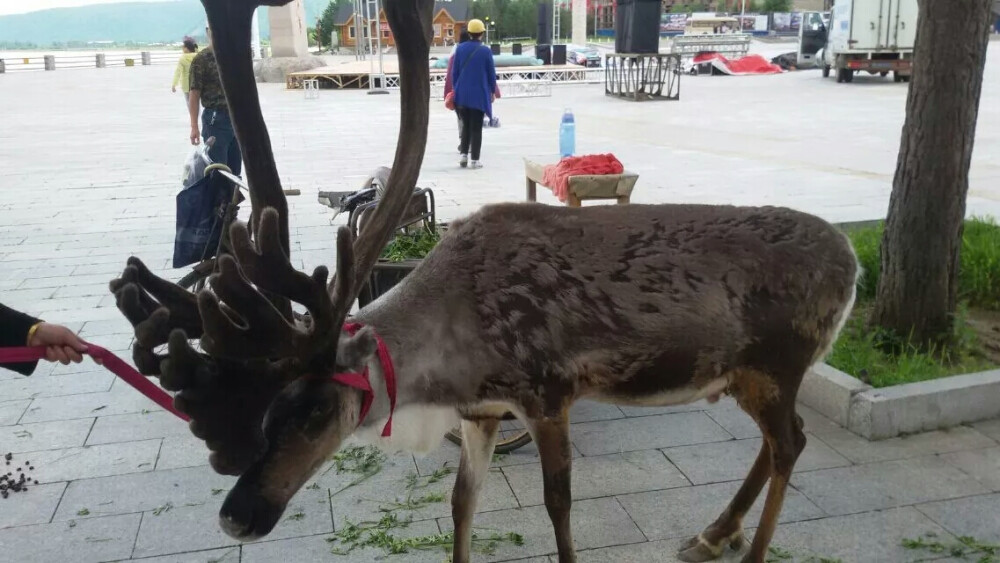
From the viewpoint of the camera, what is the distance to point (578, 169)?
586 centimetres

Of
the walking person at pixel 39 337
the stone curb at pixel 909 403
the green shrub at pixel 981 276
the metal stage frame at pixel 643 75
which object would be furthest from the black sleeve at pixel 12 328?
the metal stage frame at pixel 643 75

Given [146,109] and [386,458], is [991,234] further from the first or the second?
[146,109]

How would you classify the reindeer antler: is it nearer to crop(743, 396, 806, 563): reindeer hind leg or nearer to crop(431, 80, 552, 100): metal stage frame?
crop(743, 396, 806, 563): reindeer hind leg

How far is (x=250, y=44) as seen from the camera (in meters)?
2.47

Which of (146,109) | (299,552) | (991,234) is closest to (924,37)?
(991,234)

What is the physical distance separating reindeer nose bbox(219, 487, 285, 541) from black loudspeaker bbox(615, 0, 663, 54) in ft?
69.7

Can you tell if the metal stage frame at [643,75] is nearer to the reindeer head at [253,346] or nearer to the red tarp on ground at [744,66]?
the red tarp on ground at [744,66]

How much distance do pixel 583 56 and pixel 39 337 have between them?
37.1 meters

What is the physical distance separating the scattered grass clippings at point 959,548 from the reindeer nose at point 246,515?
248 cm

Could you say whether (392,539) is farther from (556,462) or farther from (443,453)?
(556,462)

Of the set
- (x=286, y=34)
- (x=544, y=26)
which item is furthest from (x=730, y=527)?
(x=544, y=26)

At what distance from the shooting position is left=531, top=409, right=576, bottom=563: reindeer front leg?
8.54 feet

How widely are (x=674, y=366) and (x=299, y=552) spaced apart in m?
1.69

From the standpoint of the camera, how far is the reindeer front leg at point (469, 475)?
294 cm
